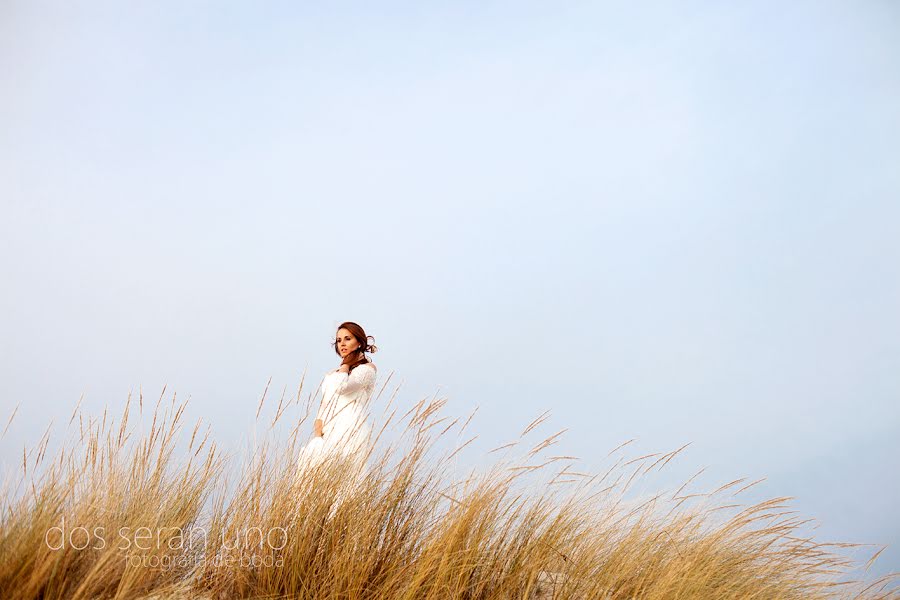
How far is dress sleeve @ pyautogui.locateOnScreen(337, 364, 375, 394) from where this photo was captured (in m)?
5.33

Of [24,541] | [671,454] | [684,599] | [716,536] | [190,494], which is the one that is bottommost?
[24,541]

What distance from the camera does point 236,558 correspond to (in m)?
3.33

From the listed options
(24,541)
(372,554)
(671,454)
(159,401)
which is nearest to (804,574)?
(671,454)

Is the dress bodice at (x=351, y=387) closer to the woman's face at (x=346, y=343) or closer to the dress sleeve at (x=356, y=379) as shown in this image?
the dress sleeve at (x=356, y=379)

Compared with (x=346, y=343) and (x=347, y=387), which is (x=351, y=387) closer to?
(x=347, y=387)

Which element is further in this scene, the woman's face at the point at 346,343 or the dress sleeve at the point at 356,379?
the woman's face at the point at 346,343

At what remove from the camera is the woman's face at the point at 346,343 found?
570 centimetres

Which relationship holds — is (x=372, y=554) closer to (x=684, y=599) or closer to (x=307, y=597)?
(x=307, y=597)

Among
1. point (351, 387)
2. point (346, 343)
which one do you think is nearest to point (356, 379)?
point (351, 387)

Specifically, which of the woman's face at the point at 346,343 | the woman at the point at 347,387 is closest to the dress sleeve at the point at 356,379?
the woman at the point at 347,387

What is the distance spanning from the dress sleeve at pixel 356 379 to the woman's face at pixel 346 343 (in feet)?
0.85

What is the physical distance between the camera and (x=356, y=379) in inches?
211

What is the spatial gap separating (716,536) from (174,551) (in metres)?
2.71

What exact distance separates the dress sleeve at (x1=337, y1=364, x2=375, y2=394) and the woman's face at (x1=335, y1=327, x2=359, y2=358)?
0.26m
